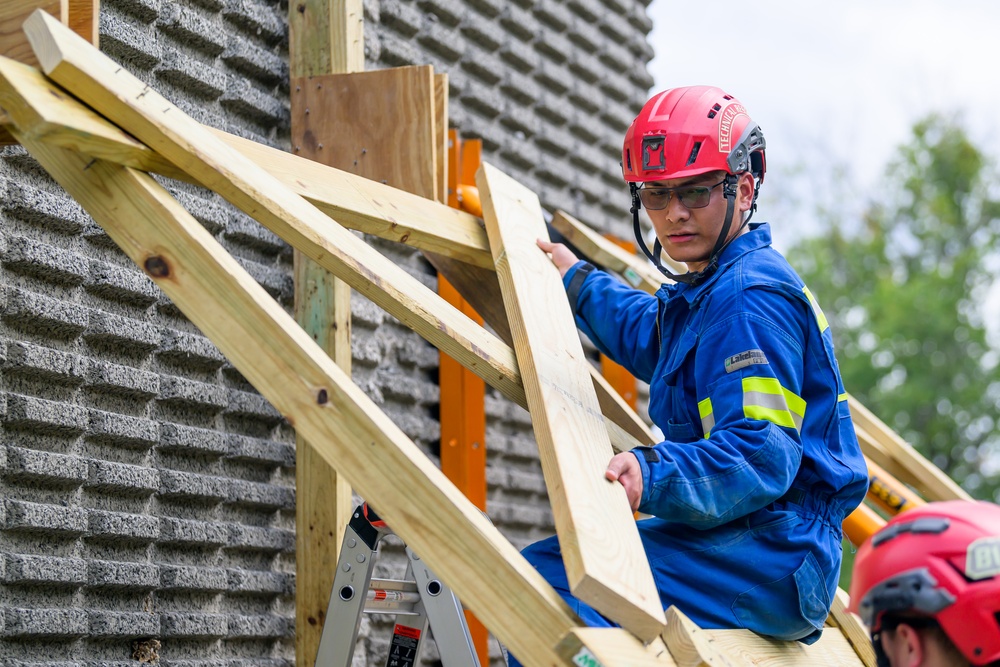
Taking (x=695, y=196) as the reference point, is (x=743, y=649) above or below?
below

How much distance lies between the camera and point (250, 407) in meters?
4.12

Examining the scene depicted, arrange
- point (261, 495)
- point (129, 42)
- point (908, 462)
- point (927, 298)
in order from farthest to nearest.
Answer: point (927, 298) → point (908, 462) → point (261, 495) → point (129, 42)

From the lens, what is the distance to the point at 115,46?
371 cm

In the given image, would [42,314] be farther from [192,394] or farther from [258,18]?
[258,18]

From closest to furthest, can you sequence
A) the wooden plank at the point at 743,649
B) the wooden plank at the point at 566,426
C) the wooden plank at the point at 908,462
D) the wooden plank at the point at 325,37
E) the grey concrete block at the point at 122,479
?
the wooden plank at the point at 566,426, the wooden plank at the point at 743,649, the grey concrete block at the point at 122,479, the wooden plank at the point at 325,37, the wooden plank at the point at 908,462

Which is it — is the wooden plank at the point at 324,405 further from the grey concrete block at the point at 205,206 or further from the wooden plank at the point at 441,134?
the wooden plank at the point at 441,134

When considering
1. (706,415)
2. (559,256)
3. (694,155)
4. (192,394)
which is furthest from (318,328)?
(706,415)

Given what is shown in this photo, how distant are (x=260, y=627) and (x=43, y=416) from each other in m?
1.12

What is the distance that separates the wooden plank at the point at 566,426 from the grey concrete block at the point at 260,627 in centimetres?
141

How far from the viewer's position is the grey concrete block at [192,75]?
3.93 metres

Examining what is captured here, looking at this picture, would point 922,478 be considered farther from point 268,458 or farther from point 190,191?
point 190,191

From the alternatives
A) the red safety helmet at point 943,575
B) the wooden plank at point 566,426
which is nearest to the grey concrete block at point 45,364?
the wooden plank at point 566,426

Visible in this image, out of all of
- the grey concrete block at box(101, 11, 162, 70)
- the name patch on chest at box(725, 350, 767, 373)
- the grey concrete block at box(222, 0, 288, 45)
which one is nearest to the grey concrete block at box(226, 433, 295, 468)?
the grey concrete block at box(101, 11, 162, 70)

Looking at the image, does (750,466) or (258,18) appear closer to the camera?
(750,466)
